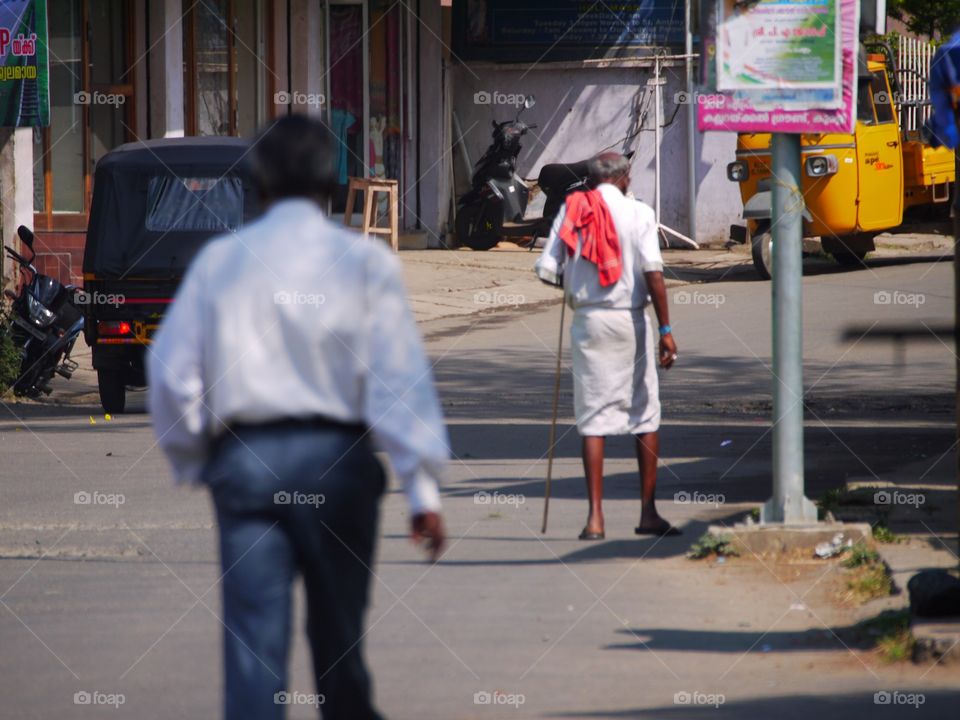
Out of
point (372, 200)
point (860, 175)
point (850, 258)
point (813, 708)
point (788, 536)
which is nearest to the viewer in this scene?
point (813, 708)

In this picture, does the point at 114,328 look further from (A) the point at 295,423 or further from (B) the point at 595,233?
(A) the point at 295,423

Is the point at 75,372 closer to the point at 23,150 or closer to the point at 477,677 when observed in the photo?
the point at 23,150

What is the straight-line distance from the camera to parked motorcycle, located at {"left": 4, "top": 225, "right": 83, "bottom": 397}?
13242 millimetres

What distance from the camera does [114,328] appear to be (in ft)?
40.2

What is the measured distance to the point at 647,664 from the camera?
5273 millimetres

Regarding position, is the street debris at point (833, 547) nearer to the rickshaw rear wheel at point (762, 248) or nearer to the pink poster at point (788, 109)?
the pink poster at point (788, 109)

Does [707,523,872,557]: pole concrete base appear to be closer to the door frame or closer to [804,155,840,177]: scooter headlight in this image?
[804,155,840,177]: scooter headlight

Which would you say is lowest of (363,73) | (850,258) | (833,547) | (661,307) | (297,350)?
(833,547)

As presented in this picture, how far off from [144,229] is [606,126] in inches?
475

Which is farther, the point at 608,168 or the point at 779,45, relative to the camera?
the point at 608,168

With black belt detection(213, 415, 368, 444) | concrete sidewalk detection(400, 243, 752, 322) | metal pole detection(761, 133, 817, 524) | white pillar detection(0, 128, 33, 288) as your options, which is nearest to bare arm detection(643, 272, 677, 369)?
metal pole detection(761, 133, 817, 524)

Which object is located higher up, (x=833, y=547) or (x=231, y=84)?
(x=231, y=84)

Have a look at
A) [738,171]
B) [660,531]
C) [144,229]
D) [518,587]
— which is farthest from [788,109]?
[738,171]

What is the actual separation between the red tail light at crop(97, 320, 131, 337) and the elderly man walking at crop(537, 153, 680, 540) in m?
5.90
